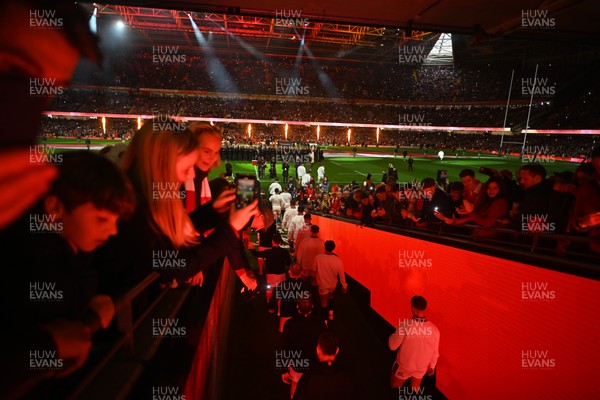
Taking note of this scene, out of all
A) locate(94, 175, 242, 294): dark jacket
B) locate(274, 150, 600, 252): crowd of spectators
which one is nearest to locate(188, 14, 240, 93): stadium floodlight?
locate(274, 150, 600, 252): crowd of spectators

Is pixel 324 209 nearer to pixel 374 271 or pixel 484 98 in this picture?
pixel 374 271

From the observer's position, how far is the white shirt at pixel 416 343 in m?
4.14

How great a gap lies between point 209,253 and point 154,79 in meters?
49.9

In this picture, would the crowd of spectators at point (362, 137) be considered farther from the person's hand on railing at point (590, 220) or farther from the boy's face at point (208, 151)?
the person's hand on railing at point (590, 220)

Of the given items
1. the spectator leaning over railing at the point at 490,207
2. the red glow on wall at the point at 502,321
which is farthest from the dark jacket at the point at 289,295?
the spectator leaning over railing at the point at 490,207

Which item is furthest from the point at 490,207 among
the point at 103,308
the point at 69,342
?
the point at 69,342

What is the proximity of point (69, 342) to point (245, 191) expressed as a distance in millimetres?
1379

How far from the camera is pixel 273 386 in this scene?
4887 millimetres

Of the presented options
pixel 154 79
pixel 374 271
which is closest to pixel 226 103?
pixel 154 79

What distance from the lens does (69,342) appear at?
95cm

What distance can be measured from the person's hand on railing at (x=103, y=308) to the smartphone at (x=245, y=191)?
1.02 m

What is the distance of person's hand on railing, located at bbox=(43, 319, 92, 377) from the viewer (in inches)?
35.8

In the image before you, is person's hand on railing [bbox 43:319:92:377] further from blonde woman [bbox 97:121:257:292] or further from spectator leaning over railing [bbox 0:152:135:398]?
blonde woman [bbox 97:121:257:292]

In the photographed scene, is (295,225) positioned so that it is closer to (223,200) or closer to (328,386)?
(328,386)
